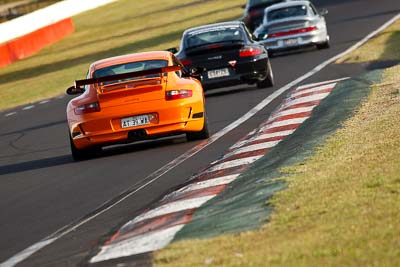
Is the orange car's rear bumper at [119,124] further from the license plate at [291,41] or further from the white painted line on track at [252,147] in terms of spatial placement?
the license plate at [291,41]

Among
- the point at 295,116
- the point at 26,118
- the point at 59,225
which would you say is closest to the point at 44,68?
the point at 26,118

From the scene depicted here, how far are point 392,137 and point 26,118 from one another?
50.8ft

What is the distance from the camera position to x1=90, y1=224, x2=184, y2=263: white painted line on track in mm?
8469

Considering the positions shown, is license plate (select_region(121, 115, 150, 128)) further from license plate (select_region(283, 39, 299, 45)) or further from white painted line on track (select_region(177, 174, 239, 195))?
license plate (select_region(283, 39, 299, 45))

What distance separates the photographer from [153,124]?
16.5 metres

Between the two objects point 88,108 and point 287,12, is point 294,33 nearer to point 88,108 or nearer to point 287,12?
point 287,12

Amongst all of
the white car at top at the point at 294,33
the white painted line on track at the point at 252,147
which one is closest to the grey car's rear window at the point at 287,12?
the white car at top at the point at 294,33

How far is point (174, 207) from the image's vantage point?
10.4 m

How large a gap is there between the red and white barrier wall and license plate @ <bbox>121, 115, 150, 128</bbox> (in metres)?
30.6

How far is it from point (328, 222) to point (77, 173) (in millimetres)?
7443

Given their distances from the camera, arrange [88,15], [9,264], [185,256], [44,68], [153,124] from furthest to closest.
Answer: [88,15], [44,68], [153,124], [9,264], [185,256]

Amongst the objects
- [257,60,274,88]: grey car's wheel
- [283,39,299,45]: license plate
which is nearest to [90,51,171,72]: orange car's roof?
[257,60,274,88]: grey car's wheel

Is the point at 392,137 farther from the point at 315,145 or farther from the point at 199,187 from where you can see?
the point at 199,187

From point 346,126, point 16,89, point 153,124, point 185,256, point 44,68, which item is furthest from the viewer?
point 44,68
